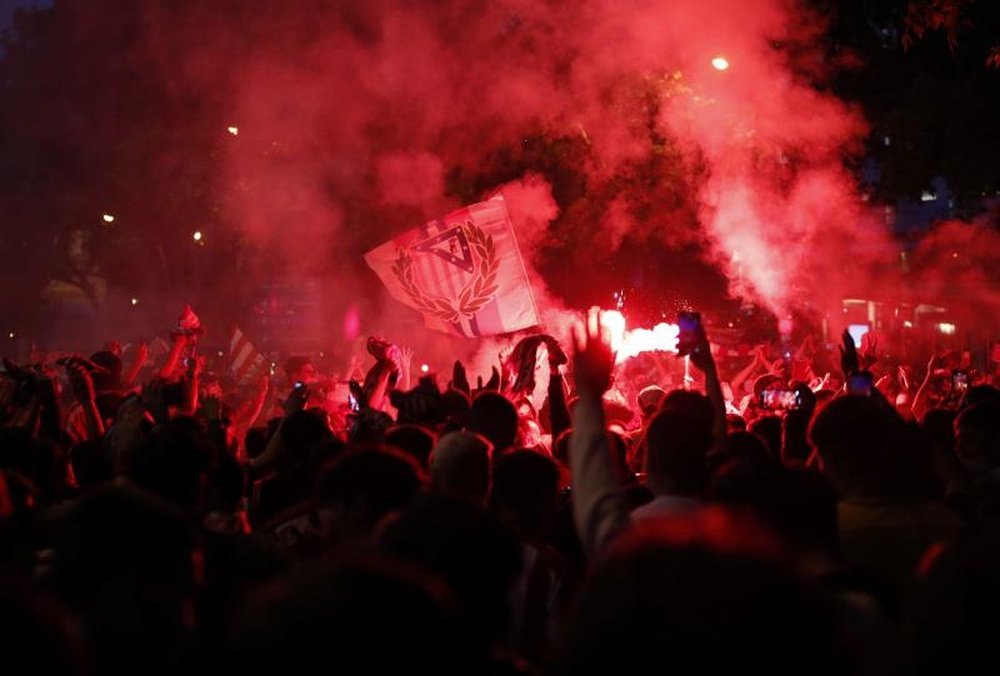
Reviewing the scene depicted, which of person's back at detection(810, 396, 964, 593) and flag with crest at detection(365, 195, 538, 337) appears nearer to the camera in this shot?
person's back at detection(810, 396, 964, 593)

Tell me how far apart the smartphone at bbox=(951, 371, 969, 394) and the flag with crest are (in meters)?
3.43

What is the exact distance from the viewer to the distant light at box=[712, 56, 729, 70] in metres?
13.9

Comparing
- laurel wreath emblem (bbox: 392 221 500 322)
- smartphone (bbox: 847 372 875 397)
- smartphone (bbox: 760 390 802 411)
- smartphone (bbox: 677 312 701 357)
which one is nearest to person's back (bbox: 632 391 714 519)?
smartphone (bbox: 677 312 701 357)

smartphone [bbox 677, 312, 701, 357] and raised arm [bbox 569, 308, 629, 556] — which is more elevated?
smartphone [bbox 677, 312, 701, 357]

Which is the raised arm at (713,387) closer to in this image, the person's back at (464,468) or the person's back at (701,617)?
the person's back at (464,468)

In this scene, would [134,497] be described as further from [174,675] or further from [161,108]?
[161,108]

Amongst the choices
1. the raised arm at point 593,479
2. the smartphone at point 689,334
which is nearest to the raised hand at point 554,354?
the smartphone at point 689,334

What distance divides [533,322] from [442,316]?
2.91 feet

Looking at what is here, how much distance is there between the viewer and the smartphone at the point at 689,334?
4.94 meters

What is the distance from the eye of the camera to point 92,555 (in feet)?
7.26

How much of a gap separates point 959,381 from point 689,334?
5163 millimetres

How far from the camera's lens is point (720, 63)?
45.8ft

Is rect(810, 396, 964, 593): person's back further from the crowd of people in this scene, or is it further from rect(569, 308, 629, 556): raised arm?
rect(569, 308, 629, 556): raised arm

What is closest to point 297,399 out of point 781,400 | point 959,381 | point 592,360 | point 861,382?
point 781,400
